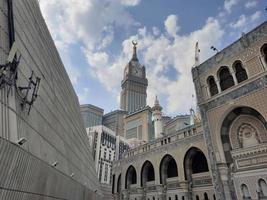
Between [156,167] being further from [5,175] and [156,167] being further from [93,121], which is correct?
[93,121]

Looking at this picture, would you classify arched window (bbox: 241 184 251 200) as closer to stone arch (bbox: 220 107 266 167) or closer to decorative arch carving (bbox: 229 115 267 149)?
stone arch (bbox: 220 107 266 167)

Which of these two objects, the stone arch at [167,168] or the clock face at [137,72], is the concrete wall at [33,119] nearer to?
the stone arch at [167,168]

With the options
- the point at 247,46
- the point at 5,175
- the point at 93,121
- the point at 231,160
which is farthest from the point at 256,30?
the point at 93,121

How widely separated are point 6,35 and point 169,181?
75.2ft

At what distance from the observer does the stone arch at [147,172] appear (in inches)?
1124

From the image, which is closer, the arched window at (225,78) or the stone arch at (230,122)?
the stone arch at (230,122)

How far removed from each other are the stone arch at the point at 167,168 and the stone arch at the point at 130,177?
6.78 metres

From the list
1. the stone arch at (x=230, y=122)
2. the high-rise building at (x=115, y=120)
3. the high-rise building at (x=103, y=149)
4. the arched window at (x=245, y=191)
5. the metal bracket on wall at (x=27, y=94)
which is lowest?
the arched window at (x=245, y=191)

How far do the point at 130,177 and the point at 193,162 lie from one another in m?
12.0

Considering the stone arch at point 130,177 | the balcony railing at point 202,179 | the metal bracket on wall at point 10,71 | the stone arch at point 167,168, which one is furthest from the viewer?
the stone arch at point 130,177

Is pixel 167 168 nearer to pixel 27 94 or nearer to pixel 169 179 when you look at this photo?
pixel 169 179

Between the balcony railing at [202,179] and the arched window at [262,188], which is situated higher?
the balcony railing at [202,179]

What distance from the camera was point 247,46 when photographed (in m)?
16.4

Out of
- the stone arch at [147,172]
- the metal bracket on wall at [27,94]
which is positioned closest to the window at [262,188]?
the metal bracket on wall at [27,94]
